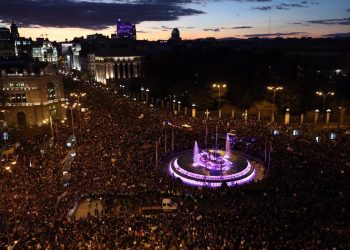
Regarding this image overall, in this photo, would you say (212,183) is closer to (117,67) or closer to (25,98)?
(25,98)

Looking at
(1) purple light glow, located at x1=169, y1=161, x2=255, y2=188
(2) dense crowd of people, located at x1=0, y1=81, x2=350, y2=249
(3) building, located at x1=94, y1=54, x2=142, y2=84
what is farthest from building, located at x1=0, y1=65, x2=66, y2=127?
(3) building, located at x1=94, y1=54, x2=142, y2=84

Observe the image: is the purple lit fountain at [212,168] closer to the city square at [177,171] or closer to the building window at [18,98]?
the city square at [177,171]

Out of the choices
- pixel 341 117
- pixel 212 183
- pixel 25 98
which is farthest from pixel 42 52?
pixel 212 183

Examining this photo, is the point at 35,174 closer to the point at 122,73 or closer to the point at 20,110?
the point at 20,110

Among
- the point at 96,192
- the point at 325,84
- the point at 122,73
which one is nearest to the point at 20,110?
the point at 96,192

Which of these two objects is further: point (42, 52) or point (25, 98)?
point (42, 52)

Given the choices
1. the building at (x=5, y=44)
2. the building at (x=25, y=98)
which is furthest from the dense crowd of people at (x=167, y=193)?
the building at (x=5, y=44)
